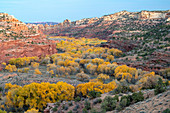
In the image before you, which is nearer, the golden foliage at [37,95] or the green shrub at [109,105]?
the green shrub at [109,105]

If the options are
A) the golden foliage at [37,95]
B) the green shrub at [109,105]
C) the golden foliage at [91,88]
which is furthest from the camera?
the golden foliage at [91,88]

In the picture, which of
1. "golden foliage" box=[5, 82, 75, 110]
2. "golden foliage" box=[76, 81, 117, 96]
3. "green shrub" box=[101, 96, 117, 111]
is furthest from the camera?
"golden foliage" box=[76, 81, 117, 96]

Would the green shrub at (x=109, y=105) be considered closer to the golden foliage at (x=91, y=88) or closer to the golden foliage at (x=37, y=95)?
the golden foliage at (x=91, y=88)

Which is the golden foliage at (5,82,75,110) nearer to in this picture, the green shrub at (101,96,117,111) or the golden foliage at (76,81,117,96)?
the golden foliage at (76,81,117,96)

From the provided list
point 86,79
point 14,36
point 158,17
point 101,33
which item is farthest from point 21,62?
point 158,17

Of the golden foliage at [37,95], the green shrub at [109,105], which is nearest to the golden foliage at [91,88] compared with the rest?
the golden foliage at [37,95]

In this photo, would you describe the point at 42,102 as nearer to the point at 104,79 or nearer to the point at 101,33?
the point at 104,79

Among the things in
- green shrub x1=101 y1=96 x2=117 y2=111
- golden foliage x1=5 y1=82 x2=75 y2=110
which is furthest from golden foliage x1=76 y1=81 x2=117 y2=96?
green shrub x1=101 y1=96 x2=117 y2=111

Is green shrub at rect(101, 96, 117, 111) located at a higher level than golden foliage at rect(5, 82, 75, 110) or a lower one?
higher

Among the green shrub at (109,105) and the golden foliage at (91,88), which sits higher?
the green shrub at (109,105)

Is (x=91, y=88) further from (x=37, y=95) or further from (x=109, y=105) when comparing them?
(x=109, y=105)

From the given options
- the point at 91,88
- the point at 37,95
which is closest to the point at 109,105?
the point at 91,88

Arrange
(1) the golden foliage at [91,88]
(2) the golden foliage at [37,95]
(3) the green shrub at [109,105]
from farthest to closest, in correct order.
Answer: (1) the golden foliage at [91,88]
(2) the golden foliage at [37,95]
(3) the green shrub at [109,105]

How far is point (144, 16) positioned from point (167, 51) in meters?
52.8
